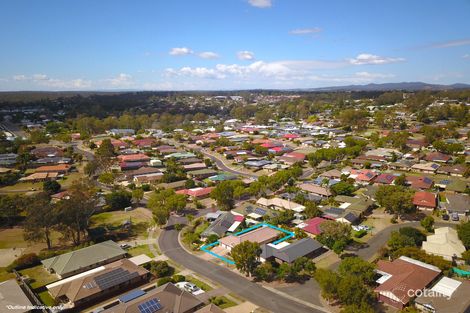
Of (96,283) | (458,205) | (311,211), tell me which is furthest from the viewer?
(458,205)

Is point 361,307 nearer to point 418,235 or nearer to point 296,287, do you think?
point 296,287

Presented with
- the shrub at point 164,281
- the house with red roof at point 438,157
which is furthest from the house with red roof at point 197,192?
the house with red roof at point 438,157

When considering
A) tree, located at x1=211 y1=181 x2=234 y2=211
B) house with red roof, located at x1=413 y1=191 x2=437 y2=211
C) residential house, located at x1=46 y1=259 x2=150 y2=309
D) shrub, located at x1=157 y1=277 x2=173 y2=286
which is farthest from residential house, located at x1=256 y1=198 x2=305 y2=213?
residential house, located at x1=46 y1=259 x2=150 y2=309

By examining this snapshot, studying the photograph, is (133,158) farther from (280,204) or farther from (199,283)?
(199,283)

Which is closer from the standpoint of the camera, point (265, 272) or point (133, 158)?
point (265, 272)

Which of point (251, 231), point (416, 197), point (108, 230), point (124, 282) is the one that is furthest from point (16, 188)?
point (416, 197)

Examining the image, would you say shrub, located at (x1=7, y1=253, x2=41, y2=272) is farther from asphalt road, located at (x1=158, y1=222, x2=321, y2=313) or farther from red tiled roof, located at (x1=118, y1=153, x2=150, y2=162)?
red tiled roof, located at (x1=118, y1=153, x2=150, y2=162)

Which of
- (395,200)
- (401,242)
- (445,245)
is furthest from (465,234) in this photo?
(395,200)
